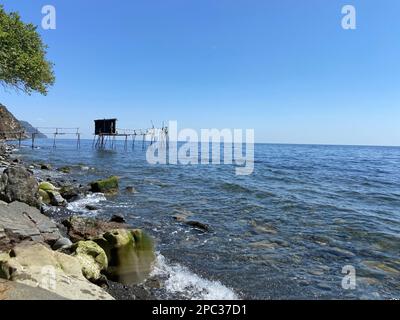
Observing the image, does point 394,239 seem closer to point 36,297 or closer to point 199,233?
point 199,233

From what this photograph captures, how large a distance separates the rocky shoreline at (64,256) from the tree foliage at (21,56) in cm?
1318

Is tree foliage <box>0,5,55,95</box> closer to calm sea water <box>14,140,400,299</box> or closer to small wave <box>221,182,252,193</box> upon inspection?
calm sea water <box>14,140,400,299</box>

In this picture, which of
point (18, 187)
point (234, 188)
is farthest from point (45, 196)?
point (234, 188)

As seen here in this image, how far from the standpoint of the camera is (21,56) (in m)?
23.3

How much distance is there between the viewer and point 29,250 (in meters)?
7.62

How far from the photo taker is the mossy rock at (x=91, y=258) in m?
8.10

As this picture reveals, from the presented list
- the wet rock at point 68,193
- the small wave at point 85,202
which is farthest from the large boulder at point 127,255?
the wet rock at point 68,193

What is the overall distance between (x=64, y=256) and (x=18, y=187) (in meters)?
7.10

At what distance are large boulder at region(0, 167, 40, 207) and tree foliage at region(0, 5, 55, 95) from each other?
11.7 metres

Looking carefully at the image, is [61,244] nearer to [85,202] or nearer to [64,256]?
[64,256]

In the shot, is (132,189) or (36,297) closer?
(36,297)

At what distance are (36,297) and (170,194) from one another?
16463 mm

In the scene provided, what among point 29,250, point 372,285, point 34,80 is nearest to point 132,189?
point 34,80
